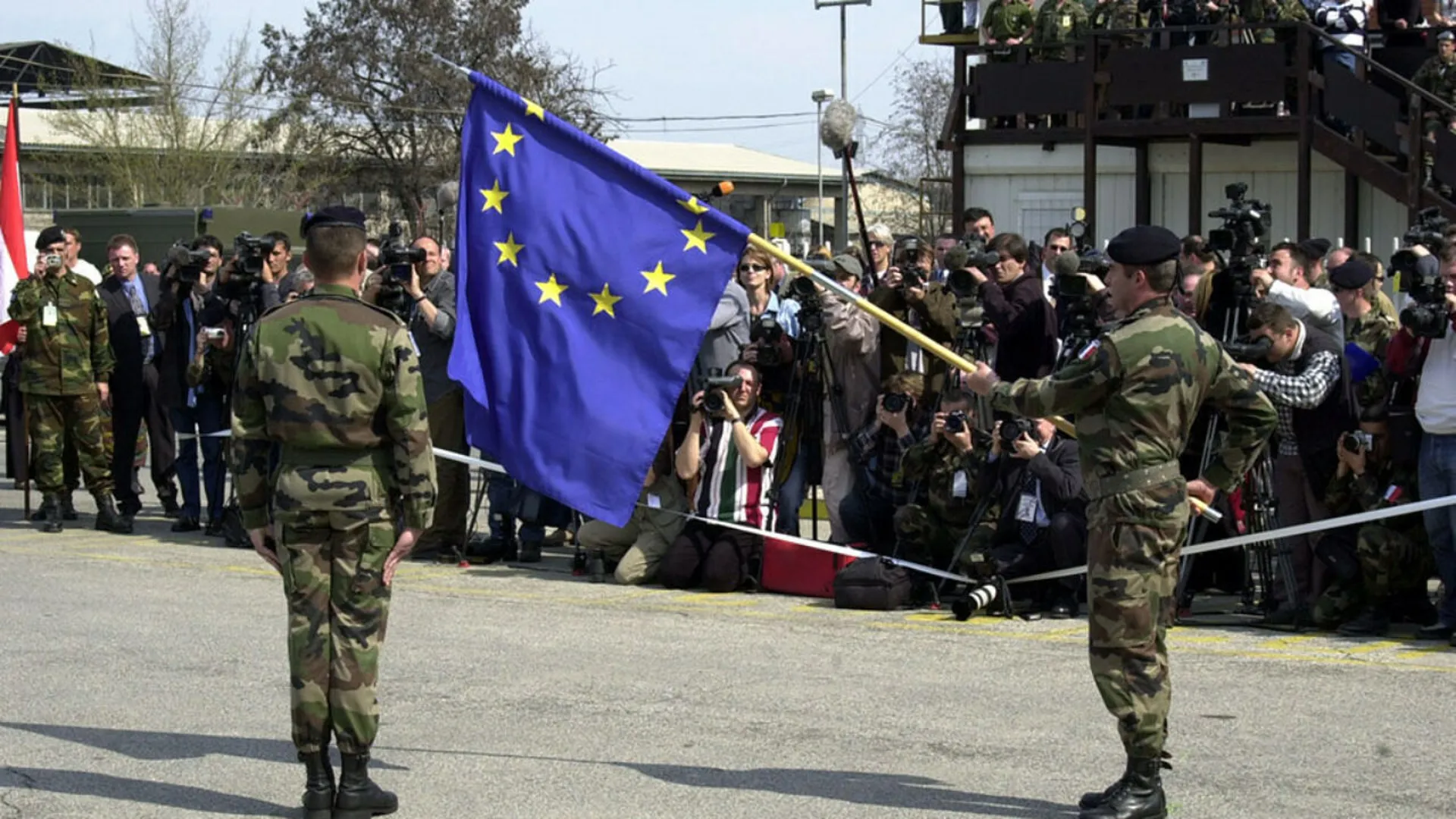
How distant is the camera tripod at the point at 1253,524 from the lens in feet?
33.3

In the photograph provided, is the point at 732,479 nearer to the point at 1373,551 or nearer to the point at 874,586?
the point at 874,586

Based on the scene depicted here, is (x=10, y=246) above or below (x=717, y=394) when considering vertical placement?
above

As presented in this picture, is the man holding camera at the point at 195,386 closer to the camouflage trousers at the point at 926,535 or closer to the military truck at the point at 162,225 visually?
the camouflage trousers at the point at 926,535

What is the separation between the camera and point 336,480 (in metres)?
6.37

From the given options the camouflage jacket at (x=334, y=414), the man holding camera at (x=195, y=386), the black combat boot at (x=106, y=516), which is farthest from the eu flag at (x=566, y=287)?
the black combat boot at (x=106, y=516)

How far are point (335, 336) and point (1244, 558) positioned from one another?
19.8 ft

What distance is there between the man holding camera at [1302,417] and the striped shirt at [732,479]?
9.48ft

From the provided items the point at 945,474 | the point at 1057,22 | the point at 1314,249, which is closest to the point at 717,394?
the point at 945,474

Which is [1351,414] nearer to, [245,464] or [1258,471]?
[1258,471]

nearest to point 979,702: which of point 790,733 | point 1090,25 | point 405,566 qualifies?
point 790,733

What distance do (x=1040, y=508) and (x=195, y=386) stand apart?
241 inches

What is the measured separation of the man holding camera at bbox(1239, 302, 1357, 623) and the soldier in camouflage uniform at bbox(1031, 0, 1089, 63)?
44.6 feet

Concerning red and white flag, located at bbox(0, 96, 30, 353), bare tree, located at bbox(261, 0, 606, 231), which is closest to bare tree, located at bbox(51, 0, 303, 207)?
bare tree, located at bbox(261, 0, 606, 231)

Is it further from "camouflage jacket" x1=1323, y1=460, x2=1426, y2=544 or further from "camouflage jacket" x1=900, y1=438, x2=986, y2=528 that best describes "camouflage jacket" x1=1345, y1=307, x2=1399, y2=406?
"camouflage jacket" x1=900, y1=438, x2=986, y2=528
